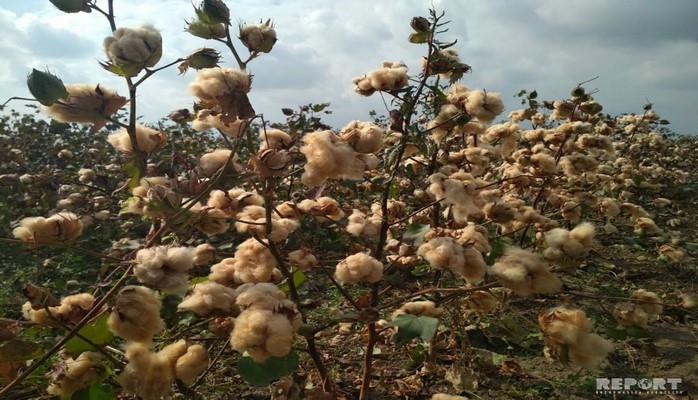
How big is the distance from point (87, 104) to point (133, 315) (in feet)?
1.78

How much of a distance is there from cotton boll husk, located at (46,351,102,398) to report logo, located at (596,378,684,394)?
1.89 meters

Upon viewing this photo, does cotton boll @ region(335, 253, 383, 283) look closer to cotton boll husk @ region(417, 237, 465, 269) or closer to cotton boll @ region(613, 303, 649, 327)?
cotton boll husk @ region(417, 237, 465, 269)

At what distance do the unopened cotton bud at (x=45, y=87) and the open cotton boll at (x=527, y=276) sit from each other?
1.09 metres

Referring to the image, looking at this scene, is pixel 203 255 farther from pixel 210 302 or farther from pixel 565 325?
pixel 565 325

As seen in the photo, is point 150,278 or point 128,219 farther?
point 128,219

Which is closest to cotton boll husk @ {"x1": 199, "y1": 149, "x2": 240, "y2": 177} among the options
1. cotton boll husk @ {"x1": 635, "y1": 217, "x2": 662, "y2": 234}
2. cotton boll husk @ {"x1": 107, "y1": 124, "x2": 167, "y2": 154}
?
cotton boll husk @ {"x1": 107, "y1": 124, "x2": 167, "y2": 154}

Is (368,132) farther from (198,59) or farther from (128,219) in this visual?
(128,219)

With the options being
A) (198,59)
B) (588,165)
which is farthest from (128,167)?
(588,165)

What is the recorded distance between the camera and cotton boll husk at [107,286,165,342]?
0.93m

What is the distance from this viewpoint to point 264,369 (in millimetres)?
1136

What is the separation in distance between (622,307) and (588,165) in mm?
1382

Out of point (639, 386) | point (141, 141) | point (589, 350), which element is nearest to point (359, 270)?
point (589, 350)

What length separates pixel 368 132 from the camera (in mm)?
1155

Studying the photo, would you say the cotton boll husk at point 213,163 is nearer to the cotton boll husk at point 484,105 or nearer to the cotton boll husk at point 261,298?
the cotton boll husk at point 261,298
